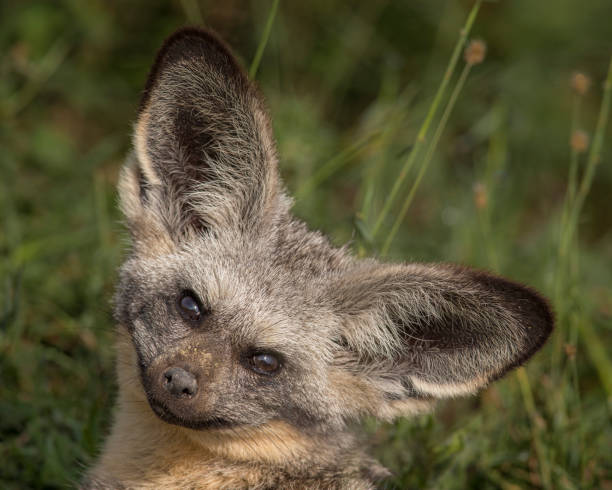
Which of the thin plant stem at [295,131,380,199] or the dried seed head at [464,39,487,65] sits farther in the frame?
the thin plant stem at [295,131,380,199]

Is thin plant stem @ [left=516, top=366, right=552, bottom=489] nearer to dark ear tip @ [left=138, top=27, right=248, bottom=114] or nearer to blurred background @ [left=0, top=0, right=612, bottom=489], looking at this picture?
blurred background @ [left=0, top=0, right=612, bottom=489]

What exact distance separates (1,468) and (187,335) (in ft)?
4.28

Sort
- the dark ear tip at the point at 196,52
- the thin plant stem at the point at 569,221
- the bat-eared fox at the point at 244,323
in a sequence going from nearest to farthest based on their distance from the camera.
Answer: the bat-eared fox at the point at 244,323 < the dark ear tip at the point at 196,52 < the thin plant stem at the point at 569,221

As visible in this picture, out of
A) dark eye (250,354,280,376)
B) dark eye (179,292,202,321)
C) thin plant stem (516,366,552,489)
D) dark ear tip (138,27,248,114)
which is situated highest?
dark ear tip (138,27,248,114)

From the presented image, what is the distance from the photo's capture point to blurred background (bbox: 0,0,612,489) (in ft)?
14.5

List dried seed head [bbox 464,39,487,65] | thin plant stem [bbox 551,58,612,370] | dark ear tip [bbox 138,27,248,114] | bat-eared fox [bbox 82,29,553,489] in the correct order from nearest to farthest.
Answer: bat-eared fox [bbox 82,29,553,489] → dark ear tip [bbox 138,27,248,114] → dried seed head [bbox 464,39,487,65] → thin plant stem [bbox 551,58,612,370]

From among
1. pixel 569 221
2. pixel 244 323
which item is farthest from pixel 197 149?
pixel 569 221

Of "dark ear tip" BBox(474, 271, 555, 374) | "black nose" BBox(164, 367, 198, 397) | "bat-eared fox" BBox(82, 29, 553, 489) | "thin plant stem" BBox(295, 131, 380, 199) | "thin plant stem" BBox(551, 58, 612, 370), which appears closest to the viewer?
"dark ear tip" BBox(474, 271, 555, 374)

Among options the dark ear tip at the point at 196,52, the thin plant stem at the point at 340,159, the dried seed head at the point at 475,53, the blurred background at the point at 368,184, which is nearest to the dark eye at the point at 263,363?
the blurred background at the point at 368,184

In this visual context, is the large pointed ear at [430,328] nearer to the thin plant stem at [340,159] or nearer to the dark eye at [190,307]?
the dark eye at [190,307]

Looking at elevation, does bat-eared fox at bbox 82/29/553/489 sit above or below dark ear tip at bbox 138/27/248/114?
below

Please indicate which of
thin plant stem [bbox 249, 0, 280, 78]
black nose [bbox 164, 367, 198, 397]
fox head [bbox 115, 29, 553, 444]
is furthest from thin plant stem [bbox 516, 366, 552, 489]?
thin plant stem [bbox 249, 0, 280, 78]

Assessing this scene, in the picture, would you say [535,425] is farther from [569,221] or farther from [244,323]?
[244,323]

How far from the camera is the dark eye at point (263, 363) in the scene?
11.7 ft
